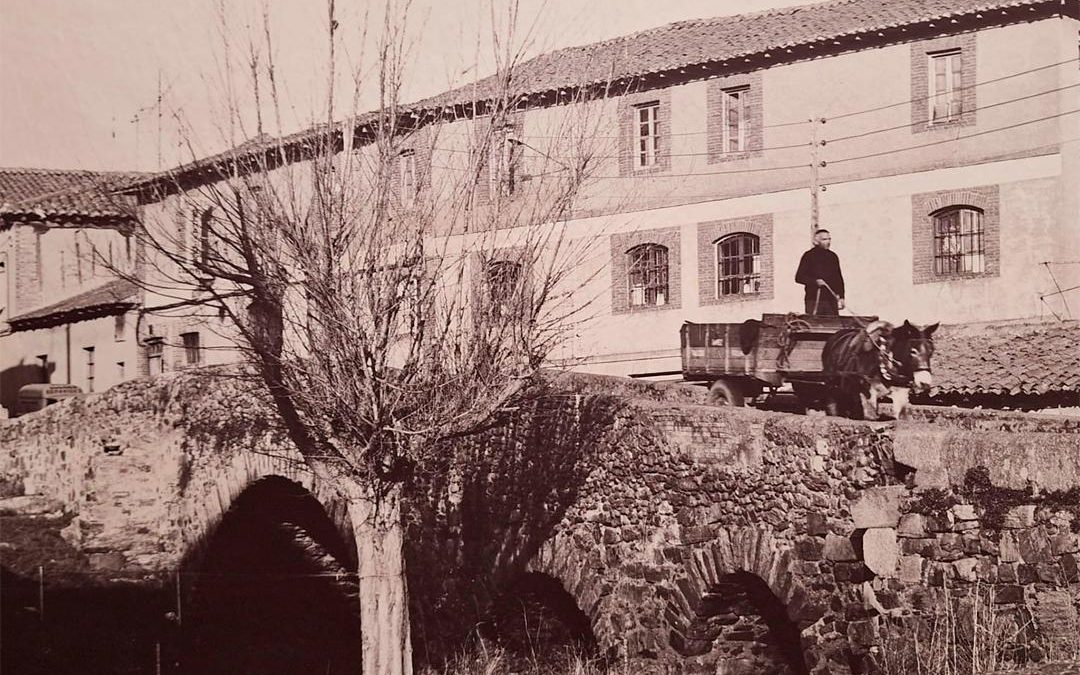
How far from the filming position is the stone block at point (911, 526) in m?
10.3

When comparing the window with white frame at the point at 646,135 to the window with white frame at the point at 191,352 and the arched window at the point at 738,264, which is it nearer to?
the arched window at the point at 738,264

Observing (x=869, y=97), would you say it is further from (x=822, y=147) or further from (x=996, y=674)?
(x=996, y=674)

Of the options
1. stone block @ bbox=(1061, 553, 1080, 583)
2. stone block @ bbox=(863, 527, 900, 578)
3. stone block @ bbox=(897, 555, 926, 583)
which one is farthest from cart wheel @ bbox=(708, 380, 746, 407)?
stone block @ bbox=(1061, 553, 1080, 583)

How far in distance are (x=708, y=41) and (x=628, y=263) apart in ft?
7.60

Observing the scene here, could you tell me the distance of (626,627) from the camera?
1261 cm

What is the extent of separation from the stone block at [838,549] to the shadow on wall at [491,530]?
2.79 meters

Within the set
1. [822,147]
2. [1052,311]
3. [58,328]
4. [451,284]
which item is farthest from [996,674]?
[58,328]

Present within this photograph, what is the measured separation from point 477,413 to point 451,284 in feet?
3.06

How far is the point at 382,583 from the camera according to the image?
10.4 meters

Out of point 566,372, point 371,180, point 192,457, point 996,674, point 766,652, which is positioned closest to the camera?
point 996,674

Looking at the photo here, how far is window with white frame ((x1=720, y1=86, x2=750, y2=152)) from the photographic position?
13.2 meters

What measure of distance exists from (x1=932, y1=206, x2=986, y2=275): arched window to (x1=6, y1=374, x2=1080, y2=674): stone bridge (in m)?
1.21

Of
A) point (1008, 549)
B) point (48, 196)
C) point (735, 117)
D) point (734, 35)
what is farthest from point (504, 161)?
point (48, 196)

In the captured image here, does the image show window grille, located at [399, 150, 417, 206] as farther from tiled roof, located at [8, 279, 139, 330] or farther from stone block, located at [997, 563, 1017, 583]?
tiled roof, located at [8, 279, 139, 330]
